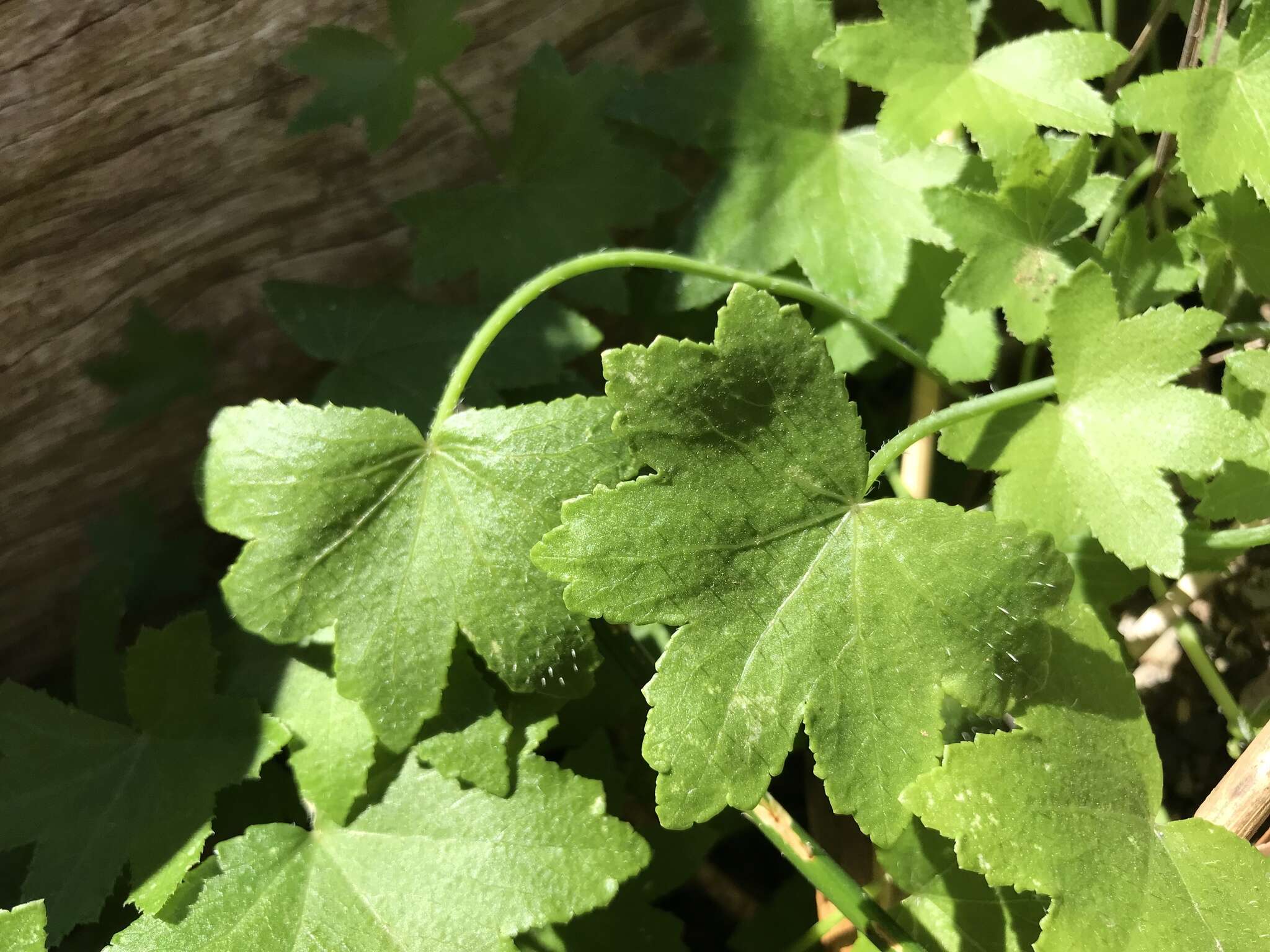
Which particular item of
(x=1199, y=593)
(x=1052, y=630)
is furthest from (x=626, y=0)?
(x=1199, y=593)

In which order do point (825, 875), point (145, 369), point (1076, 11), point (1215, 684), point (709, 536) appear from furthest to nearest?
point (145, 369)
point (1076, 11)
point (1215, 684)
point (825, 875)
point (709, 536)

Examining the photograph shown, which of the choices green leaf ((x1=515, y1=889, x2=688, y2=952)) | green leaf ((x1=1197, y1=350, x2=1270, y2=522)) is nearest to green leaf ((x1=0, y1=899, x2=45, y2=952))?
green leaf ((x1=515, y1=889, x2=688, y2=952))

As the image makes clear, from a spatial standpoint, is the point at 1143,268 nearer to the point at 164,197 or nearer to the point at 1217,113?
the point at 1217,113

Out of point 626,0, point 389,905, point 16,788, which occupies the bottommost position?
point 389,905

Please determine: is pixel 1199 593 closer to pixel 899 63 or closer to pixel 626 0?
pixel 899 63

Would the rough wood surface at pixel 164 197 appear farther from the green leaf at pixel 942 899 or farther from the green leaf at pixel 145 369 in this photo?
the green leaf at pixel 942 899

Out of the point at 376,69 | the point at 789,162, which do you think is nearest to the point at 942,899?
the point at 789,162
